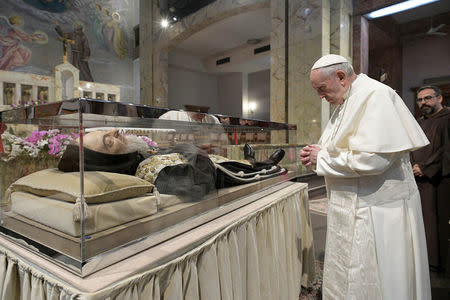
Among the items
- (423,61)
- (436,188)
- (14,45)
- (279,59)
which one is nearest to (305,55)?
(279,59)

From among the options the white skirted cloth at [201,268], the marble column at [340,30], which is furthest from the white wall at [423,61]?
the white skirted cloth at [201,268]

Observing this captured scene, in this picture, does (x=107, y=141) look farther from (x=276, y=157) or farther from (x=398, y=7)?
(x=398, y=7)

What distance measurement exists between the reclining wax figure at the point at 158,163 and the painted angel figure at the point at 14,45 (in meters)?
9.05

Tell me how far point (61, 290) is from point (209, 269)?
56 cm

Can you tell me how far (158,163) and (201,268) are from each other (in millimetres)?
505

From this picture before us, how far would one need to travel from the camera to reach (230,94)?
50.1ft

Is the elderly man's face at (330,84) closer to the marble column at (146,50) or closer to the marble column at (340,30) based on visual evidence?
the marble column at (340,30)

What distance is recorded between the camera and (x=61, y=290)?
76cm

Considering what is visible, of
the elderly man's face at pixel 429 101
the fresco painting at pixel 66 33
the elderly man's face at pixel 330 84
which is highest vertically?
the fresco painting at pixel 66 33

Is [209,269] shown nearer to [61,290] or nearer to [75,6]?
[61,290]

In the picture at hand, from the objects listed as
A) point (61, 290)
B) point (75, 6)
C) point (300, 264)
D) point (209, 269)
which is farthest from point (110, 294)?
point (75, 6)

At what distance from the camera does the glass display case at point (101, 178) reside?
0.82 meters

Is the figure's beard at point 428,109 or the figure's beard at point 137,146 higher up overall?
the figure's beard at point 428,109

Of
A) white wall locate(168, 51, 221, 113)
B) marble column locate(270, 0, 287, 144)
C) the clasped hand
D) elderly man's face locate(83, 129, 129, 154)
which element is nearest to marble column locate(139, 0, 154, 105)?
white wall locate(168, 51, 221, 113)
